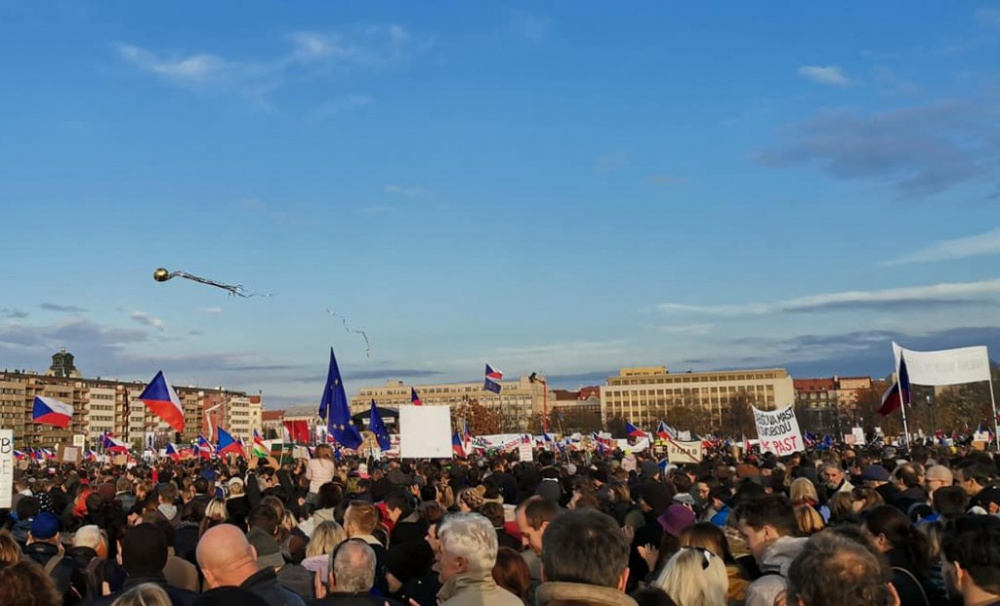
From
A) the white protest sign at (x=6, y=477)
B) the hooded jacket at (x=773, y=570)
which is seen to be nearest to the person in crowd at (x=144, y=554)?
the hooded jacket at (x=773, y=570)

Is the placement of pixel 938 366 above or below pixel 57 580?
above

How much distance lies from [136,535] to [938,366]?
69.6ft

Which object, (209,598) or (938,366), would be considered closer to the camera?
(209,598)

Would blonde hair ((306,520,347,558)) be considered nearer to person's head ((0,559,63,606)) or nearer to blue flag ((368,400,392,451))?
person's head ((0,559,63,606))

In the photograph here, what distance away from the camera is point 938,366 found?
906 inches

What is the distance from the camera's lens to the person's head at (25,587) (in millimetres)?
Answer: 4570

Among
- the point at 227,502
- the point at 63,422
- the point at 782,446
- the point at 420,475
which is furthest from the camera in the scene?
the point at 63,422

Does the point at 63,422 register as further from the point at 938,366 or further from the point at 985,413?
the point at 985,413

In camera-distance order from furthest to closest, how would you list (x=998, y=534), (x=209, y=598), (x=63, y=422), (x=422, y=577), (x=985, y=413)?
1. (x=985, y=413)
2. (x=63, y=422)
3. (x=422, y=577)
4. (x=209, y=598)
5. (x=998, y=534)

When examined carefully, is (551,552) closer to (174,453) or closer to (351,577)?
(351,577)

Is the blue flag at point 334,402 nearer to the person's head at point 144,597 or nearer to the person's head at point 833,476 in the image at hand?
the person's head at point 833,476

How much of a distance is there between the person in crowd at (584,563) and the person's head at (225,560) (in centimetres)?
191

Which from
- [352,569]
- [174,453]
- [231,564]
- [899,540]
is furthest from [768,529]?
[174,453]

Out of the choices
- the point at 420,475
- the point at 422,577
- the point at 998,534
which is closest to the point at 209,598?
the point at 422,577
